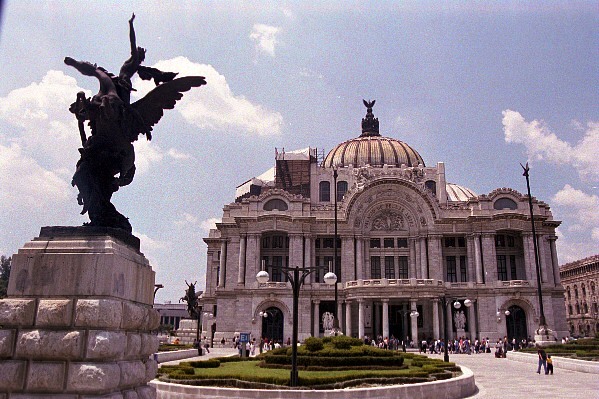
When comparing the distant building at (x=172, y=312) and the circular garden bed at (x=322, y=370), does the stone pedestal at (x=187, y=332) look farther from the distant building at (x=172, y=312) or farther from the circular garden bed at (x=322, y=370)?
the distant building at (x=172, y=312)

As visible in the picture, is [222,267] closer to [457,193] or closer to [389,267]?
[389,267]

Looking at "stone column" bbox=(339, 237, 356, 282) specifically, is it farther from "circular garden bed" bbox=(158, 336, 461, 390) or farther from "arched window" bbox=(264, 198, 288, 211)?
"circular garden bed" bbox=(158, 336, 461, 390)

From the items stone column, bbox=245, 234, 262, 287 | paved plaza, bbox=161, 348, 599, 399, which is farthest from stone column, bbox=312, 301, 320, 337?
paved plaza, bbox=161, 348, 599, 399

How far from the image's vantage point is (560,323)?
5556cm

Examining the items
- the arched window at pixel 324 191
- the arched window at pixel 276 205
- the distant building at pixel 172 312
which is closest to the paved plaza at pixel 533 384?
the arched window at pixel 276 205

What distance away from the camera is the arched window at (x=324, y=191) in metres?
68.1

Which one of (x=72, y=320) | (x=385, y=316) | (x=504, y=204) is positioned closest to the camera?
(x=72, y=320)

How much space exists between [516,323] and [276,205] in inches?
1156

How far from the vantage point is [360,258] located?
57125mm

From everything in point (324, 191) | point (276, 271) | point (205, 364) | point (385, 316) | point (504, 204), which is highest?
point (324, 191)

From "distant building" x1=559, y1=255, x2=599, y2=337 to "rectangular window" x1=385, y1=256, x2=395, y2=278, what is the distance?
41326 mm

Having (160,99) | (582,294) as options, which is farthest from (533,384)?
(582,294)

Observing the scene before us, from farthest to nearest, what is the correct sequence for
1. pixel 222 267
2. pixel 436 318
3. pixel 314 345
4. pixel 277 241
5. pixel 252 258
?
1. pixel 277 241
2. pixel 222 267
3. pixel 252 258
4. pixel 436 318
5. pixel 314 345

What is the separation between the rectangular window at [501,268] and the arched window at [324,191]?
73.7 ft
